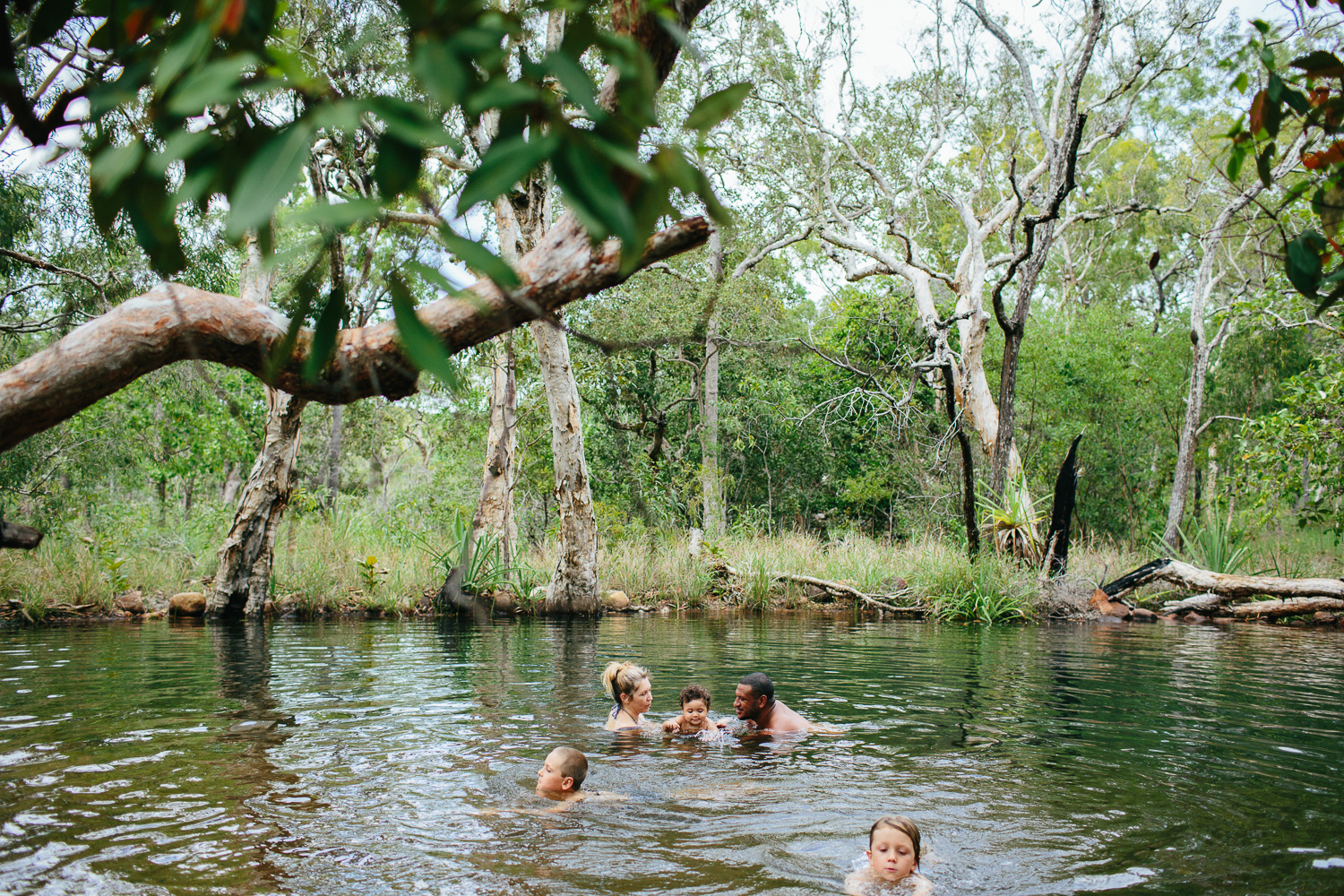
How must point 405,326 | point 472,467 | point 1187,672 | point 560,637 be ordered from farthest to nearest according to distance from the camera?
1. point 472,467
2. point 560,637
3. point 1187,672
4. point 405,326

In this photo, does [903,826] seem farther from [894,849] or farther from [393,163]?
[393,163]

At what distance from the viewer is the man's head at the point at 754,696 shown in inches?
288

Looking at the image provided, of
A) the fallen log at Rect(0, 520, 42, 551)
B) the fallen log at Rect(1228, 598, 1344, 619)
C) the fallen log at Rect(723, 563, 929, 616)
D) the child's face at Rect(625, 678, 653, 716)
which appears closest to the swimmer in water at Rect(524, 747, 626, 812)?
the child's face at Rect(625, 678, 653, 716)

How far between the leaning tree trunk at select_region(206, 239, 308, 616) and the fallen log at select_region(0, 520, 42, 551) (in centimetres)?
1138

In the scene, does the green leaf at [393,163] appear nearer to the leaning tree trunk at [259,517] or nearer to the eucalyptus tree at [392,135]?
the eucalyptus tree at [392,135]

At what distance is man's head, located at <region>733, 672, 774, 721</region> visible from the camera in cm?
731

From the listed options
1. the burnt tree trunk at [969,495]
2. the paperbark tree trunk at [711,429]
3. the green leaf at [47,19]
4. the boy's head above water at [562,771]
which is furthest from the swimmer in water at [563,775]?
the paperbark tree trunk at [711,429]

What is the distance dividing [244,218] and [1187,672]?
445 inches

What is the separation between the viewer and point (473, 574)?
52.8 ft

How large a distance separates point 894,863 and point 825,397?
21470 mm

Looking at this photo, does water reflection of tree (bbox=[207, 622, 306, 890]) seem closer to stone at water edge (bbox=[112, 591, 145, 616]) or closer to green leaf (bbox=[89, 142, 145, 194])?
green leaf (bbox=[89, 142, 145, 194])

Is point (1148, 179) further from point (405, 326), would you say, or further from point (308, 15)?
point (405, 326)

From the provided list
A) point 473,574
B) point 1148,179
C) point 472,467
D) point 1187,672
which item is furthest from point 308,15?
point 1148,179

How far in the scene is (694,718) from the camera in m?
7.31
